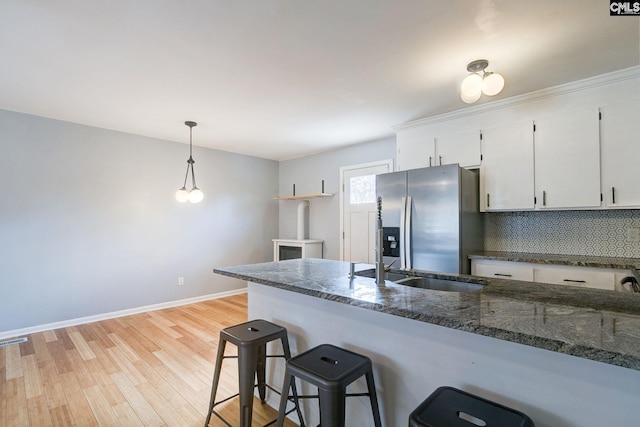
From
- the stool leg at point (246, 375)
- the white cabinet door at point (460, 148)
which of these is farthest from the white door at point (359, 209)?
the stool leg at point (246, 375)

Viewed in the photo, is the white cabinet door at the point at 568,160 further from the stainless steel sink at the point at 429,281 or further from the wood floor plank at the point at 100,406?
the wood floor plank at the point at 100,406

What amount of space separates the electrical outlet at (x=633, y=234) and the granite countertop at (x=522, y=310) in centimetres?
176

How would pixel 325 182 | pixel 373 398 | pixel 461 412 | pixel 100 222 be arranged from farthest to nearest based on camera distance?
pixel 325 182, pixel 100 222, pixel 373 398, pixel 461 412

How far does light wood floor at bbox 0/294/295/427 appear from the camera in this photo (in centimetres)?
199

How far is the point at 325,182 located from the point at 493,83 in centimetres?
328

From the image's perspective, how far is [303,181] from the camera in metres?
5.49

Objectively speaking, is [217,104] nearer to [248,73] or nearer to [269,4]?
[248,73]

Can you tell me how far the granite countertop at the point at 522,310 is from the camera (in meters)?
0.82

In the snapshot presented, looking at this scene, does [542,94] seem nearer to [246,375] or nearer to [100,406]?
[246,375]

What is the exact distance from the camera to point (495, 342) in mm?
1101

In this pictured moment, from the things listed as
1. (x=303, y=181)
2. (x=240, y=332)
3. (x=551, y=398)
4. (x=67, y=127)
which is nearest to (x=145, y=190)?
(x=67, y=127)

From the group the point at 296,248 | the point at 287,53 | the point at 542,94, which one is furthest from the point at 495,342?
the point at 296,248

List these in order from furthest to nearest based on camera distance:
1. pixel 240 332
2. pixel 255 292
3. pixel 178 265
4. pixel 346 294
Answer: pixel 178 265 → pixel 255 292 → pixel 240 332 → pixel 346 294

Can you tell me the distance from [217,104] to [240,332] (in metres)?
2.33
